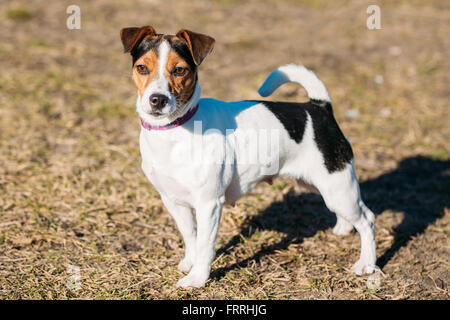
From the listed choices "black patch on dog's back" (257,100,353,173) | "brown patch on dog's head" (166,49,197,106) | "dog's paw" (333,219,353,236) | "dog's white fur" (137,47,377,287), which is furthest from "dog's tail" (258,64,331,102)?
"dog's paw" (333,219,353,236)

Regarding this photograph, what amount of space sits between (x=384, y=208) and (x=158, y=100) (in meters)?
3.52

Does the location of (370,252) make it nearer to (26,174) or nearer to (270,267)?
(270,267)

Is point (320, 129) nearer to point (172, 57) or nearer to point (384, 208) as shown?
point (172, 57)

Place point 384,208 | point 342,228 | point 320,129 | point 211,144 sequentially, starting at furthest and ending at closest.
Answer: point 384,208 < point 342,228 < point 320,129 < point 211,144

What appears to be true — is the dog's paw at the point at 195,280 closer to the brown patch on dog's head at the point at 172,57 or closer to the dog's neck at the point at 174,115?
the dog's neck at the point at 174,115

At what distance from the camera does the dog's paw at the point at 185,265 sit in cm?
457

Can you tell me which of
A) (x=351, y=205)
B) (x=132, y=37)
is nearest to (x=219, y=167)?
(x=132, y=37)

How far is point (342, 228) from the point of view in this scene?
5352 mm

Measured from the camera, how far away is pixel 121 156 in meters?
6.88

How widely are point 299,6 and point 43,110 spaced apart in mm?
8941

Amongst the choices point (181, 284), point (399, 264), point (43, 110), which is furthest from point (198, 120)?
point (43, 110)

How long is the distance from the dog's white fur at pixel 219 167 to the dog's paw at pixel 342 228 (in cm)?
63

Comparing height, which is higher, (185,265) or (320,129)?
(320,129)

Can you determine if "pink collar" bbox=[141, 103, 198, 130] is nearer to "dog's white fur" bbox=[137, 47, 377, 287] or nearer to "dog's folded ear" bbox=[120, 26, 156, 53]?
"dog's white fur" bbox=[137, 47, 377, 287]
